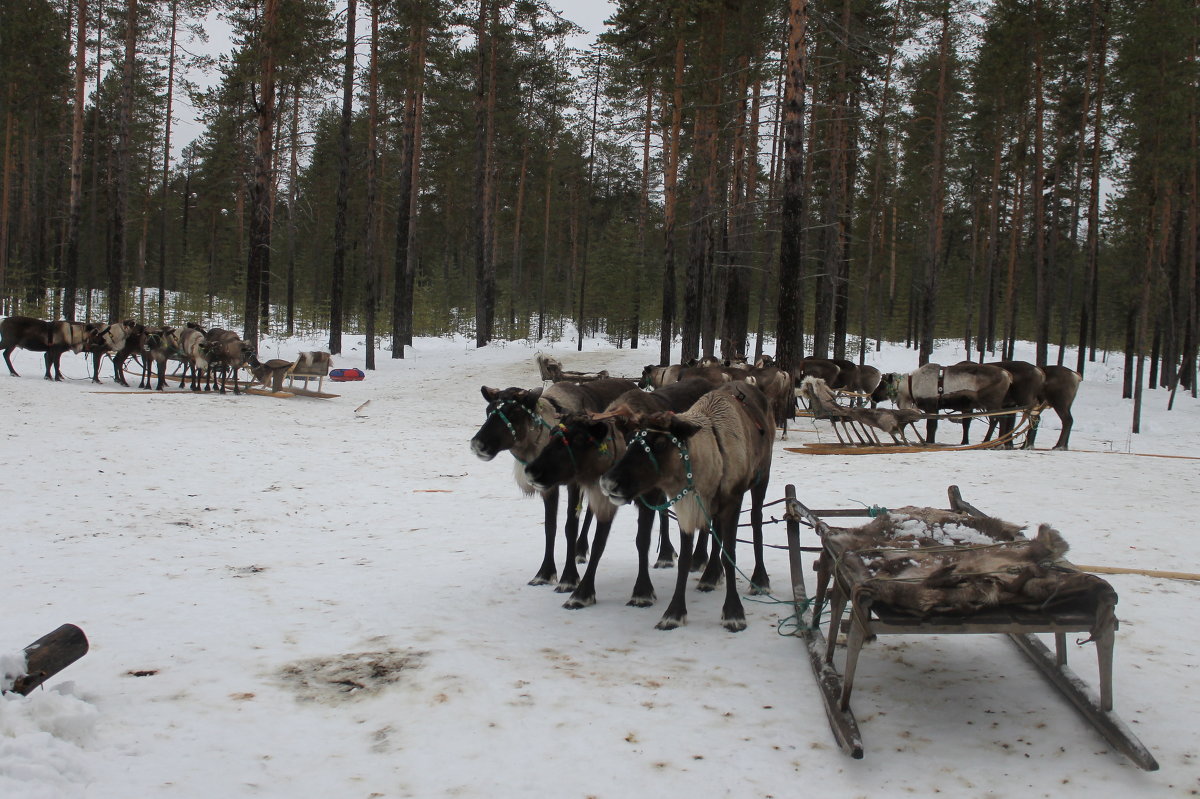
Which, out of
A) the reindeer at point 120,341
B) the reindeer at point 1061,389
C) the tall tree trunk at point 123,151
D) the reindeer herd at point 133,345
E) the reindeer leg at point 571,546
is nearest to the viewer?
the reindeer leg at point 571,546

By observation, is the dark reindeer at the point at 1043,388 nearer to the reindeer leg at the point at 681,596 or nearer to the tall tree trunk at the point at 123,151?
the reindeer leg at the point at 681,596

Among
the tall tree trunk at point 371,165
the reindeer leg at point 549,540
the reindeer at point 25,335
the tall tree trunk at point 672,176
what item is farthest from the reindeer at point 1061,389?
the reindeer at point 25,335

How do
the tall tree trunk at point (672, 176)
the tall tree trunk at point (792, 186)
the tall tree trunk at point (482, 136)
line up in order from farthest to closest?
the tall tree trunk at point (482, 136)
the tall tree trunk at point (672, 176)
the tall tree trunk at point (792, 186)

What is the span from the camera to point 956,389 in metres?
14.4

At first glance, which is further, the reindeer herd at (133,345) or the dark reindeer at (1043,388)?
the reindeer herd at (133,345)

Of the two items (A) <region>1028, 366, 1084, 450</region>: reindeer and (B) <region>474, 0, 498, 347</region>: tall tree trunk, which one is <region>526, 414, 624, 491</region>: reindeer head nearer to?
(A) <region>1028, 366, 1084, 450</region>: reindeer

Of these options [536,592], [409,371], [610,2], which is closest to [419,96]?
[610,2]

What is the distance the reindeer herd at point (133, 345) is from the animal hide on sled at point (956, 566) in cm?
1573

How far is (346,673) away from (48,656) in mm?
1332

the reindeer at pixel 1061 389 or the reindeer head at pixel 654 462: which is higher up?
the reindeer at pixel 1061 389

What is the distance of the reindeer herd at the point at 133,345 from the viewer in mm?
16969

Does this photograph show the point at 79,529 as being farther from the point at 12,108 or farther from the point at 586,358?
the point at 12,108

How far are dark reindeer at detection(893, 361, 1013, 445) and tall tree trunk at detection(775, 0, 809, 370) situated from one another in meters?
2.23

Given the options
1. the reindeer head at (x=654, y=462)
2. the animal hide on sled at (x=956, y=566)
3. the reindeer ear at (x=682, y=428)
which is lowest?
the animal hide on sled at (x=956, y=566)
